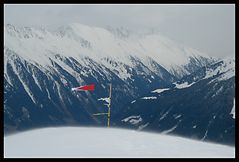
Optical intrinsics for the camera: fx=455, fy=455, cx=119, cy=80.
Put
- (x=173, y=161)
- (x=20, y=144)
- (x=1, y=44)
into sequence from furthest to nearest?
(x=1, y=44)
(x=20, y=144)
(x=173, y=161)

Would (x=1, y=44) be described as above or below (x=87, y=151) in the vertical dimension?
above

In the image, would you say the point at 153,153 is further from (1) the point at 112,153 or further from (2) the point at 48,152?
(2) the point at 48,152

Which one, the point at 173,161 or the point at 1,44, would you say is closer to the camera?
the point at 173,161

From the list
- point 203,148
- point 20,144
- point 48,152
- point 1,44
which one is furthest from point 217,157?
point 1,44

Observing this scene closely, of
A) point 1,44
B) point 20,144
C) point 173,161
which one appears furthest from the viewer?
point 1,44

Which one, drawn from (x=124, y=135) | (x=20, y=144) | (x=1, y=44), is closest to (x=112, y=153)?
(x=124, y=135)

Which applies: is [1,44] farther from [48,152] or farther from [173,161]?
[173,161]
